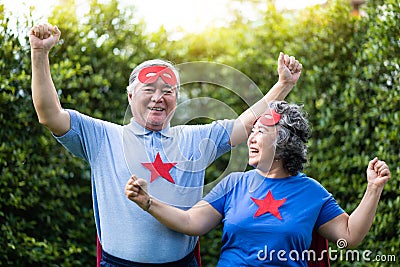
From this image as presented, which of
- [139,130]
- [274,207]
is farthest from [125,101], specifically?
[274,207]

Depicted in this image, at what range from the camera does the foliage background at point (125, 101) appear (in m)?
4.53

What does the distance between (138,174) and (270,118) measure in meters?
0.67

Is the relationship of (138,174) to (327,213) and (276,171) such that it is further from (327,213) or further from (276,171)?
(327,213)

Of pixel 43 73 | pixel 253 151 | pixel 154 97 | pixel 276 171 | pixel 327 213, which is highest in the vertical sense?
pixel 43 73

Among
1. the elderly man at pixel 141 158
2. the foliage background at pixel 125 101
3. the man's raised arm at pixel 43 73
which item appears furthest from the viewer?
the foliage background at pixel 125 101

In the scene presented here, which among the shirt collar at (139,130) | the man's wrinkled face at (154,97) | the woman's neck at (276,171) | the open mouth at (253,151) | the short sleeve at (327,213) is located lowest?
the short sleeve at (327,213)

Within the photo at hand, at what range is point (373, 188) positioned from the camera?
9.43ft

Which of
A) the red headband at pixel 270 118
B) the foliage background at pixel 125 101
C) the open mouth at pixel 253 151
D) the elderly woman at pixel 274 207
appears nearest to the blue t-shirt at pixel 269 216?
the elderly woman at pixel 274 207

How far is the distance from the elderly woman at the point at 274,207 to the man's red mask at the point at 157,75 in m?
0.45

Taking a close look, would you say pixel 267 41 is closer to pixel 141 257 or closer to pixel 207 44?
pixel 207 44

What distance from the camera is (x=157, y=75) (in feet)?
9.59

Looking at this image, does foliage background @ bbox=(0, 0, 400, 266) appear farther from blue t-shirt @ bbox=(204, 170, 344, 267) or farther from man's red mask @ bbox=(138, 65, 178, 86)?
man's red mask @ bbox=(138, 65, 178, 86)

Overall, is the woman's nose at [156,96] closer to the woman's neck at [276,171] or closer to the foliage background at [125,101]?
the woman's neck at [276,171]

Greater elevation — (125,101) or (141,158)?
(125,101)
